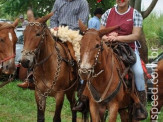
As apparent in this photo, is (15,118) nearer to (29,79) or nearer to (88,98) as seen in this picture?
(29,79)

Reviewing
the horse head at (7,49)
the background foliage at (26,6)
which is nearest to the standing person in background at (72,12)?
the horse head at (7,49)

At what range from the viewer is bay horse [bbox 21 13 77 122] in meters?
6.81

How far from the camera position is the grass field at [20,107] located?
9.89 m

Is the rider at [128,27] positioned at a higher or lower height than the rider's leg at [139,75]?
higher

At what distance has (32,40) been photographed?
21.8ft

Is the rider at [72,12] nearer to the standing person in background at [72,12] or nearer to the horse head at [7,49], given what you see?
the standing person in background at [72,12]

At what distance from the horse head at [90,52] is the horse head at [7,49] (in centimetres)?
174

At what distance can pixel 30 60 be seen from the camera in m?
6.49

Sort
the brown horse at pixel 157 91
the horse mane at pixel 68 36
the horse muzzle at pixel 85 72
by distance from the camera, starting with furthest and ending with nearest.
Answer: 1. the brown horse at pixel 157 91
2. the horse mane at pixel 68 36
3. the horse muzzle at pixel 85 72

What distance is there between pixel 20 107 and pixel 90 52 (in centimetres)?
571

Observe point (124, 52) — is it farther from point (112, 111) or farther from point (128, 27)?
point (112, 111)

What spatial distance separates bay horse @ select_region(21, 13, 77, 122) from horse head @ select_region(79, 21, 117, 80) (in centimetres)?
122

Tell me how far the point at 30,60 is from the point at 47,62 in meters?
0.82

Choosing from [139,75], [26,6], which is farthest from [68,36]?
[26,6]
